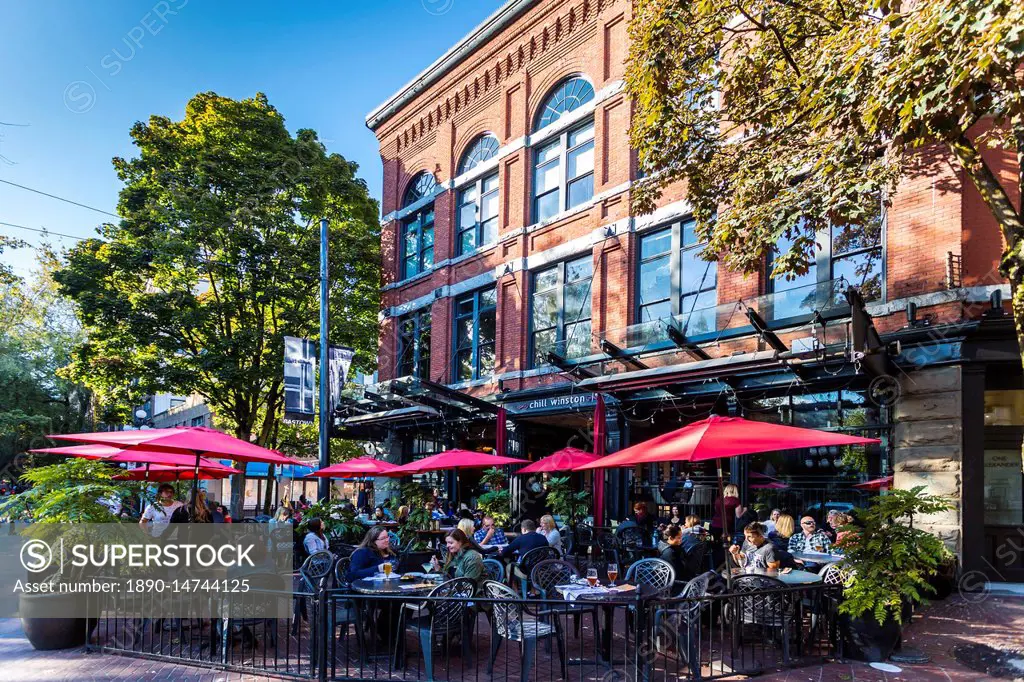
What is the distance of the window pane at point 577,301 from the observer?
18812mm

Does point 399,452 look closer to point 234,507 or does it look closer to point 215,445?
point 234,507

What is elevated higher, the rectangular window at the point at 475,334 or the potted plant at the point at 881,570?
the rectangular window at the point at 475,334

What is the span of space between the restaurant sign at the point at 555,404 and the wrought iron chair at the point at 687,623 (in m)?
9.54

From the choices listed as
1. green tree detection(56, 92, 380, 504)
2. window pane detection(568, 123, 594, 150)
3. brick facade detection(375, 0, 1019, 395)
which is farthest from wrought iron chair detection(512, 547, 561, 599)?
green tree detection(56, 92, 380, 504)

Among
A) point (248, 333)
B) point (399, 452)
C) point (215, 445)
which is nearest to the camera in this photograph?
point (215, 445)

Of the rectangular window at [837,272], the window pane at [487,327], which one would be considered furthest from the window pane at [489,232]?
the rectangular window at [837,272]

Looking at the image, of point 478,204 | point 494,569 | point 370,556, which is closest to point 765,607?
point 494,569

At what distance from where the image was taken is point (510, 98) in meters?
21.9

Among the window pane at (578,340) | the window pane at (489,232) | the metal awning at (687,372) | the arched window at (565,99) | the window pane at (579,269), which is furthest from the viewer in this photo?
the window pane at (489,232)

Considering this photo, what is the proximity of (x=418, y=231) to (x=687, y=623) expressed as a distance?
1994 centimetres

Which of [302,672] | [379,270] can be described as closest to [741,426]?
[302,672]

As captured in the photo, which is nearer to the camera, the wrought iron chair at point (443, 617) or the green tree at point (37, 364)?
the wrought iron chair at point (443, 617)

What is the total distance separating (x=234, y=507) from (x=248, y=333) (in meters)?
6.00

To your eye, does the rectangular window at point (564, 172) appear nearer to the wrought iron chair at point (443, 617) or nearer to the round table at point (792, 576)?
the round table at point (792, 576)
